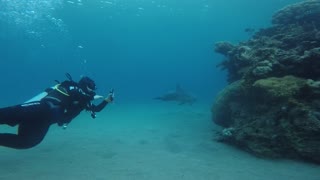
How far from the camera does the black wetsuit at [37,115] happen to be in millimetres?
8078

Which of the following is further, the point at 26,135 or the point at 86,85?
the point at 86,85

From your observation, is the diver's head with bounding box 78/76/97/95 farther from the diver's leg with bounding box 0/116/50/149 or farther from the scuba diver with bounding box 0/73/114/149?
the diver's leg with bounding box 0/116/50/149

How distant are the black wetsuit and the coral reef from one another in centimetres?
539

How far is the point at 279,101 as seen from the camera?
950 centimetres

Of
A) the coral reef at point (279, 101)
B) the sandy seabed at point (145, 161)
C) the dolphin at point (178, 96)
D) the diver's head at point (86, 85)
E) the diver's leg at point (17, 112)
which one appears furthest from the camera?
the dolphin at point (178, 96)

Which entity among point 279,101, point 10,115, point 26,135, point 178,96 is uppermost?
point 279,101

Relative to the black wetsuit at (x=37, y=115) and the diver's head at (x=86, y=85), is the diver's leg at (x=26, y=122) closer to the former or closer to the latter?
the black wetsuit at (x=37, y=115)

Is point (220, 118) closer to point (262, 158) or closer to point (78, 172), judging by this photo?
point (262, 158)

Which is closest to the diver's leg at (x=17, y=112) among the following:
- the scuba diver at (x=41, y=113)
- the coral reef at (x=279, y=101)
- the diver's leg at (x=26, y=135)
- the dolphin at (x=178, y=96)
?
the scuba diver at (x=41, y=113)

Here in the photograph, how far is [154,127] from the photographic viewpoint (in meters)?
15.7

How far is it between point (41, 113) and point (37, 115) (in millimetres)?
115

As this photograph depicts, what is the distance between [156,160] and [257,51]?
236 inches

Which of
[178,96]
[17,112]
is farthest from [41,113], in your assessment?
[178,96]

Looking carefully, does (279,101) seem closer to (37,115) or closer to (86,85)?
(86,85)
